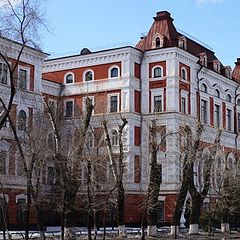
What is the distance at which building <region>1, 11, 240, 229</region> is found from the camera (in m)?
51.8

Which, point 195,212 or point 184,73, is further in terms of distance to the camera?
point 184,73

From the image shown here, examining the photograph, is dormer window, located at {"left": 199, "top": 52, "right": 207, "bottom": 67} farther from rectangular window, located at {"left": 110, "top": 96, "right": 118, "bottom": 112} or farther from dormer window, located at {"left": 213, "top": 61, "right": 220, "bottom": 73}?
rectangular window, located at {"left": 110, "top": 96, "right": 118, "bottom": 112}

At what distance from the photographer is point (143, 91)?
178 ft

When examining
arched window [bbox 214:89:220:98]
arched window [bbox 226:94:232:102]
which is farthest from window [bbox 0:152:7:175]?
arched window [bbox 226:94:232:102]

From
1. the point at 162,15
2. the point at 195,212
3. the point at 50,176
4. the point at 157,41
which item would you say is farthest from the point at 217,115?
the point at 50,176

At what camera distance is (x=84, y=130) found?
32875mm

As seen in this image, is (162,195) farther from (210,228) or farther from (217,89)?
(217,89)

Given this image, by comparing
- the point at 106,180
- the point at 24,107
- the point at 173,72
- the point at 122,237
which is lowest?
the point at 122,237

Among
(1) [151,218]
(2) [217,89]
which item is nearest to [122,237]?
(1) [151,218]

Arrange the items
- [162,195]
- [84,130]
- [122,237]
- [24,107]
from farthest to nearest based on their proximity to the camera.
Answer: [162,195]
[24,107]
[122,237]
[84,130]

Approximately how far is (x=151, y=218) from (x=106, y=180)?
5.78 metres

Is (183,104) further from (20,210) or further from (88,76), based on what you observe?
(20,210)

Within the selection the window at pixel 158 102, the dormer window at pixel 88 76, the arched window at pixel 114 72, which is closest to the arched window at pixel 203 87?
the window at pixel 158 102

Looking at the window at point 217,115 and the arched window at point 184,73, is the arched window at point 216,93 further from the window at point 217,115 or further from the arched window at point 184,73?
the arched window at point 184,73
